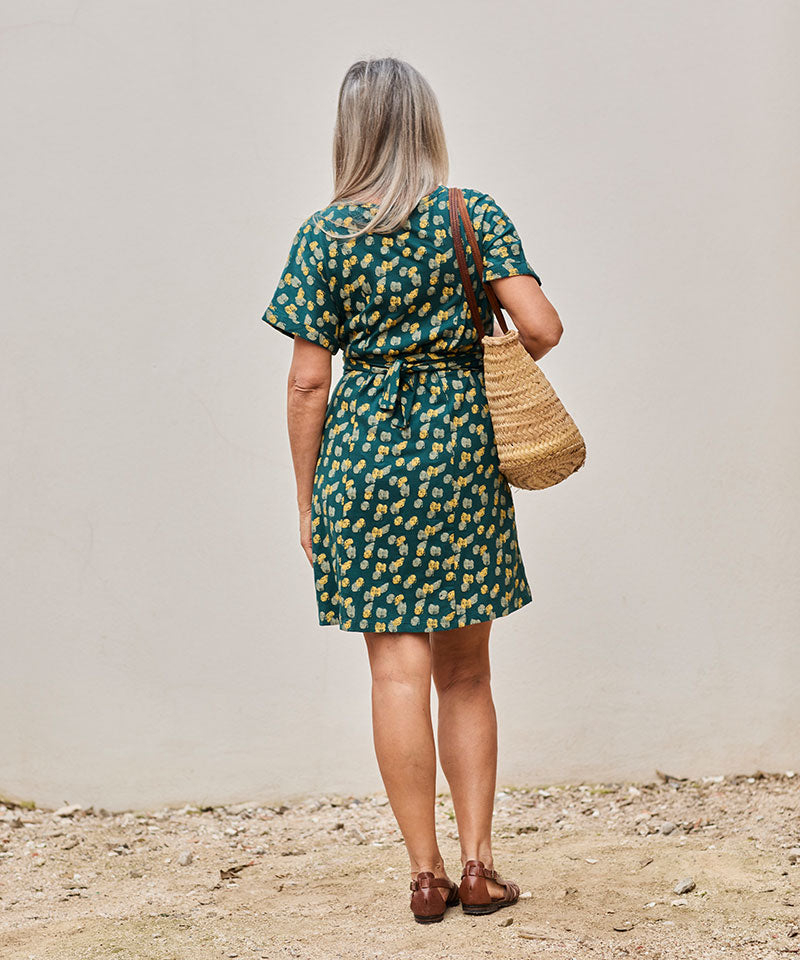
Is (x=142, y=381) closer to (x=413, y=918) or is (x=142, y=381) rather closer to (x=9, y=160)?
(x=9, y=160)

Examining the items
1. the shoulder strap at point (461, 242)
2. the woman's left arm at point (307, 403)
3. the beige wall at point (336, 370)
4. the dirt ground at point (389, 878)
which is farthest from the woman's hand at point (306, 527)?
the beige wall at point (336, 370)

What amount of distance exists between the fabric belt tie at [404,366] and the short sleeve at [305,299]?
0.11m

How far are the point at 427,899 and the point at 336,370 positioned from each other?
1733 mm

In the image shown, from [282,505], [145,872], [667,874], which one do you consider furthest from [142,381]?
[667,874]

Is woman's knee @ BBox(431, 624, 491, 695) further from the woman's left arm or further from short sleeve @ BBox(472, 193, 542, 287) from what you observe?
short sleeve @ BBox(472, 193, 542, 287)

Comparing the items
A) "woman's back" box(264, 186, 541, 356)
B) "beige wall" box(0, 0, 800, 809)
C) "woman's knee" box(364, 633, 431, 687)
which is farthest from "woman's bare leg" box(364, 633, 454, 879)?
"beige wall" box(0, 0, 800, 809)

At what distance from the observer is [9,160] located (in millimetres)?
3461

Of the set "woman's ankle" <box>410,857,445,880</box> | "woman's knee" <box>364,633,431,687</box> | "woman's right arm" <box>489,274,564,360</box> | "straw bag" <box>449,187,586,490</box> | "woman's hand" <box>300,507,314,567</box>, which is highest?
"woman's right arm" <box>489,274,564,360</box>

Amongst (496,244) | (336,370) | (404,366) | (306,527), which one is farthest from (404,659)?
(336,370)

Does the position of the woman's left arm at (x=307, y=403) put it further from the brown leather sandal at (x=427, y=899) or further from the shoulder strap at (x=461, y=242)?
the brown leather sandal at (x=427, y=899)

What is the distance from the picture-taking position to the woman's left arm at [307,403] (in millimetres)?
2498

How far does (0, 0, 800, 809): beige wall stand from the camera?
3441mm

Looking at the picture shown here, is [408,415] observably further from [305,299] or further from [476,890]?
[476,890]

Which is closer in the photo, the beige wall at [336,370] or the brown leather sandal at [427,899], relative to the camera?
the brown leather sandal at [427,899]
